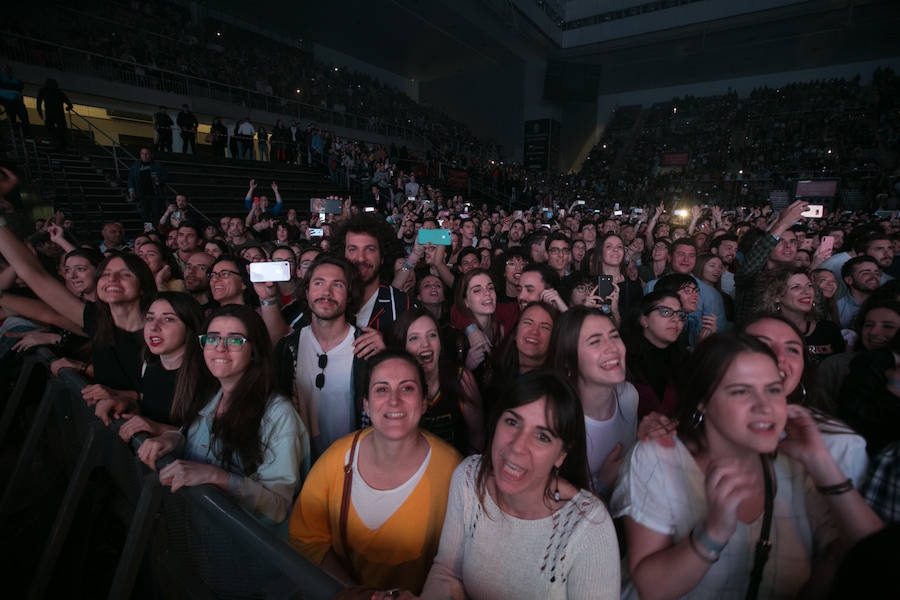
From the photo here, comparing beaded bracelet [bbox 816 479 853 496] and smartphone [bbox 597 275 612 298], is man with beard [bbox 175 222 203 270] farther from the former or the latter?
beaded bracelet [bbox 816 479 853 496]

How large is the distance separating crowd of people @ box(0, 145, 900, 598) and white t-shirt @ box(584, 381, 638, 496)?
0.01 meters

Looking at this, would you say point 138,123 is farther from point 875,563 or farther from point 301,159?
point 875,563

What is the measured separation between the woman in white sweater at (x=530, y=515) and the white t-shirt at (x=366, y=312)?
160cm

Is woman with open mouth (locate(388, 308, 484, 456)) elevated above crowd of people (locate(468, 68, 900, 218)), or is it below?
below

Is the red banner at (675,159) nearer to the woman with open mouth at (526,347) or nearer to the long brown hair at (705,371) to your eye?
the woman with open mouth at (526,347)

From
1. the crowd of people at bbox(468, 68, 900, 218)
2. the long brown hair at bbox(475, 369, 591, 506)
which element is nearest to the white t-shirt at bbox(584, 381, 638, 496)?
the long brown hair at bbox(475, 369, 591, 506)

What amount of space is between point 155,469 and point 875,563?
2256 mm

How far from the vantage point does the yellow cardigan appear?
5.74 feet

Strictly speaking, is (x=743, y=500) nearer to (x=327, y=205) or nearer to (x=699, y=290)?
Result: (x=699, y=290)

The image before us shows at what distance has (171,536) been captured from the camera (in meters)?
1.75

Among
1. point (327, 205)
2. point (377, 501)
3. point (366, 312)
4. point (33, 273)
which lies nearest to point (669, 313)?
point (366, 312)

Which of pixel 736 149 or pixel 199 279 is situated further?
pixel 736 149

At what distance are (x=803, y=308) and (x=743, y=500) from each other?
8.85 ft

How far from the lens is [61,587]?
7.46 ft
